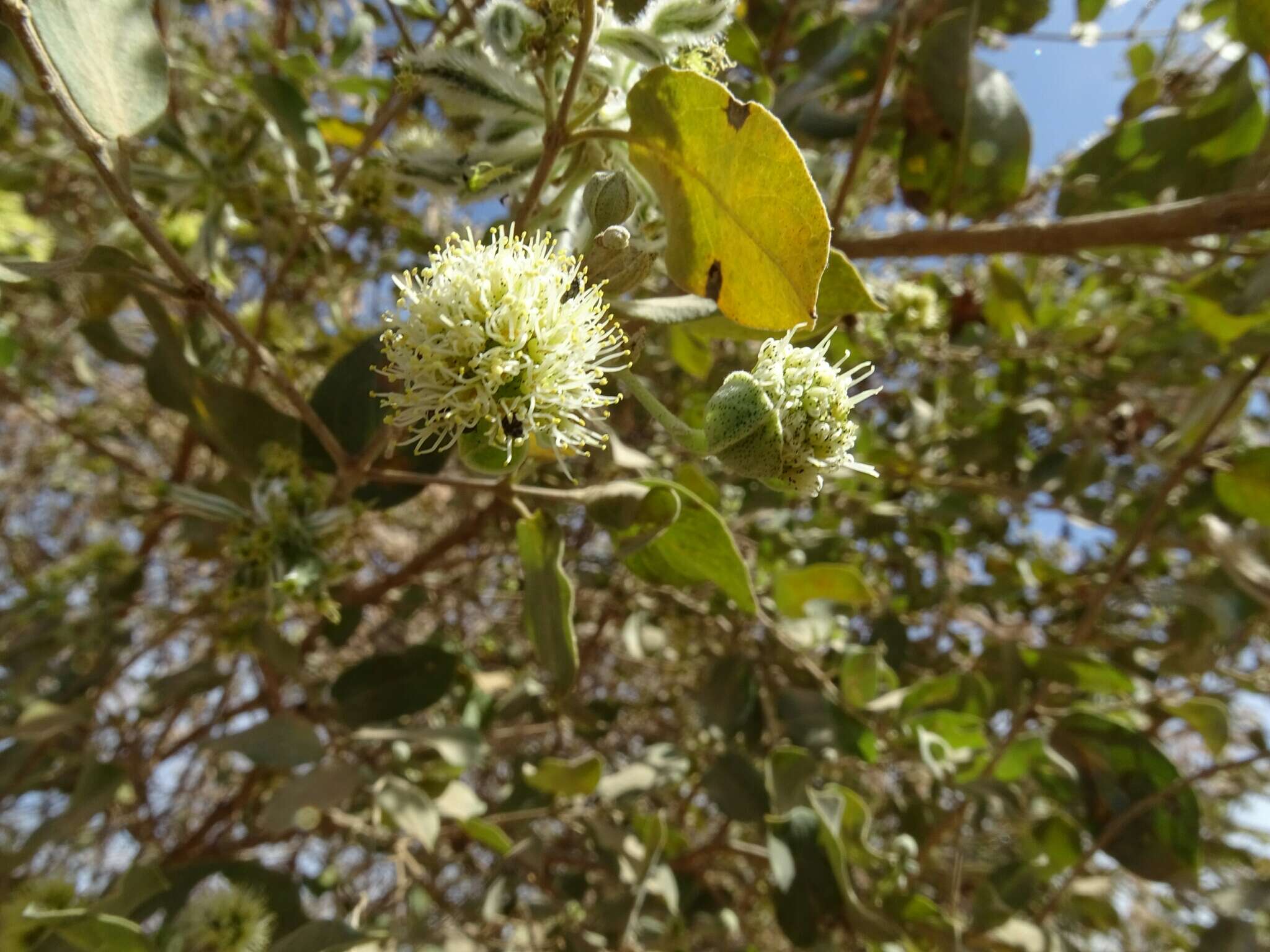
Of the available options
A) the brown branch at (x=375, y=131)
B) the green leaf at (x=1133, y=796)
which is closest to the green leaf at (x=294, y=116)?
the brown branch at (x=375, y=131)

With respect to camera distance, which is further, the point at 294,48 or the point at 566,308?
the point at 294,48

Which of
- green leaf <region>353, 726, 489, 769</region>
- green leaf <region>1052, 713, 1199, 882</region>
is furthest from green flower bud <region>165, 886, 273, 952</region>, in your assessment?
green leaf <region>1052, 713, 1199, 882</region>

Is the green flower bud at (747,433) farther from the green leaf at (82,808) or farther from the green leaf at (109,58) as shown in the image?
the green leaf at (82,808)

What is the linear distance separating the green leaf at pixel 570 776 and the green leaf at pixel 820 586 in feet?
1.65

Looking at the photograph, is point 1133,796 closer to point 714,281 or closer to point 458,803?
point 458,803

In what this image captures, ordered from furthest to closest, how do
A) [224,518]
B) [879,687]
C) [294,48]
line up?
[294,48], [879,687], [224,518]

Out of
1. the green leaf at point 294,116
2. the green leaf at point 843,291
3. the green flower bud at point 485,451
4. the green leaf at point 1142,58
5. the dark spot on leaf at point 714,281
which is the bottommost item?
the green flower bud at point 485,451

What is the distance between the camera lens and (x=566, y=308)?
0.95 metres

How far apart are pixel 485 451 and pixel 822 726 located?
3.87 feet

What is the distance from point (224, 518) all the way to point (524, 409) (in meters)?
0.74

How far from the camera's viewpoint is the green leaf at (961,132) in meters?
1.65

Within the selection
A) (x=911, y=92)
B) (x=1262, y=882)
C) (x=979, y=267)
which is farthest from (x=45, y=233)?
(x=1262, y=882)

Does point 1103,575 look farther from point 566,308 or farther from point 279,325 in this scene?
point 279,325

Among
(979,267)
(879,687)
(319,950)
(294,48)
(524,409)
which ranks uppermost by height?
(294,48)
